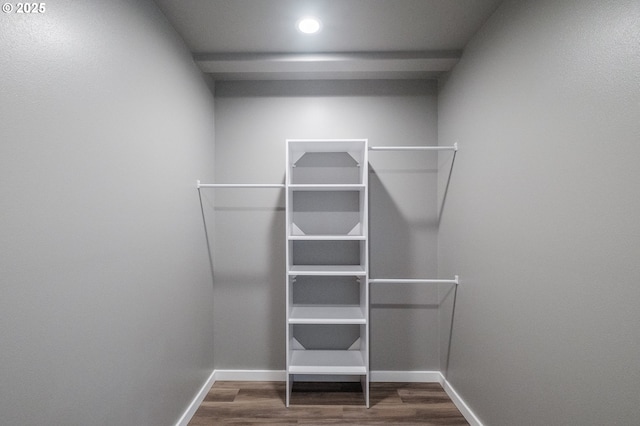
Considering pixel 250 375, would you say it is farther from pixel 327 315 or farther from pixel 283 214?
pixel 283 214

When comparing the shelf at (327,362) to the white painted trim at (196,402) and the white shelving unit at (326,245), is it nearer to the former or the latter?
the white shelving unit at (326,245)

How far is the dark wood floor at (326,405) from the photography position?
6.43 ft

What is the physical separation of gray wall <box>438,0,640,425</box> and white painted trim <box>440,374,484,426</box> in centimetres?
6

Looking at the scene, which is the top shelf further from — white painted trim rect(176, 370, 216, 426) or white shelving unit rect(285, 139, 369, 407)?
white painted trim rect(176, 370, 216, 426)

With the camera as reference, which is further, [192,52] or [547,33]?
[192,52]

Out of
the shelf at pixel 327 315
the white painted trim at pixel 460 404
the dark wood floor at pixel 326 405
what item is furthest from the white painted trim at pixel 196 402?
Result: the white painted trim at pixel 460 404

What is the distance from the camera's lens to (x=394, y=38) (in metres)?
1.94

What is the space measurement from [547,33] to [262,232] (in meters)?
1.91

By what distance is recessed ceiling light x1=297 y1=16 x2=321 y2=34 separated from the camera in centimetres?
176

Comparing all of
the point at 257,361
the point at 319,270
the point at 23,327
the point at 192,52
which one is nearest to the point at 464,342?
the point at 319,270

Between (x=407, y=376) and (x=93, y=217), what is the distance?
7.23 ft

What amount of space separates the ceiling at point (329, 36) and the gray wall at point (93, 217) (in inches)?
9.4

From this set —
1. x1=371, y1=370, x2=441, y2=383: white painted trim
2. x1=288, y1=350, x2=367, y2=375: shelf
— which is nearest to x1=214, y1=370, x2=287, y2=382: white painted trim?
x1=288, y1=350, x2=367, y2=375: shelf

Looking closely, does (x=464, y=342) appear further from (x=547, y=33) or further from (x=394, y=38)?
(x=394, y=38)
